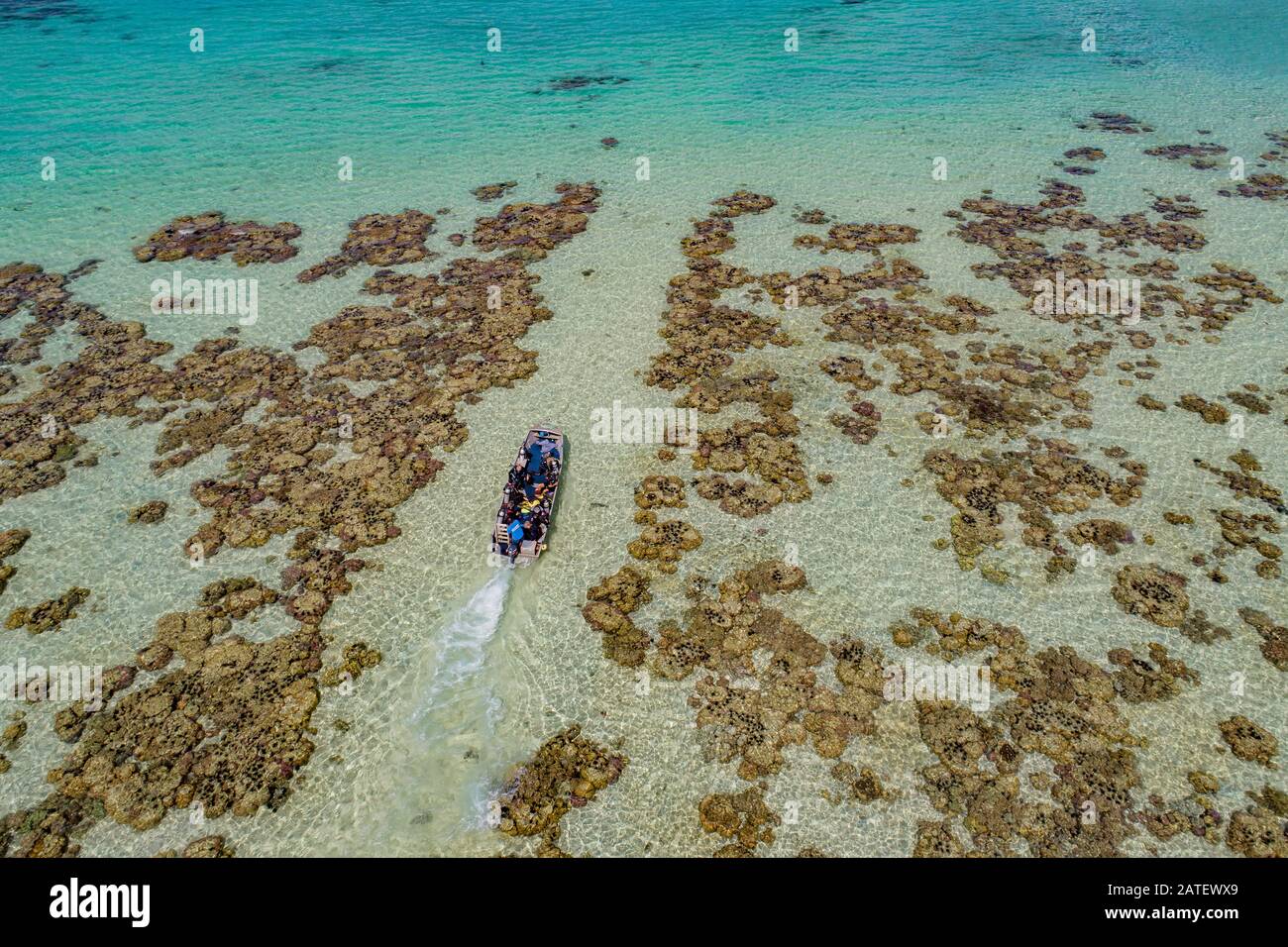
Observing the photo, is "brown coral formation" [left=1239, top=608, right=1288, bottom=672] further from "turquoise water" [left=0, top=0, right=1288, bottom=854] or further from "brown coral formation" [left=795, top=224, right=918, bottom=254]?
"brown coral formation" [left=795, top=224, right=918, bottom=254]

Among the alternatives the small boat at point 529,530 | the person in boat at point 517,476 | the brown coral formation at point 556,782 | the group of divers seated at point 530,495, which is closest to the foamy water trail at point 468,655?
the small boat at point 529,530

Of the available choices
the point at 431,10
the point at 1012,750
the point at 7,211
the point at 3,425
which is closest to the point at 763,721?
the point at 1012,750

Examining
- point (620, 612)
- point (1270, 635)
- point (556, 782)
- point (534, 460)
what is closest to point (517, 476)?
point (534, 460)

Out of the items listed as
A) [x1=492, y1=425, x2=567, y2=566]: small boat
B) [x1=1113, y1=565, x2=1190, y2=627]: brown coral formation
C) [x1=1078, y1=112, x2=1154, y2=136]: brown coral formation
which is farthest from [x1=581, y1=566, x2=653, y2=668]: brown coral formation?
[x1=1078, y1=112, x2=1154, y2=136]: brown coral formation

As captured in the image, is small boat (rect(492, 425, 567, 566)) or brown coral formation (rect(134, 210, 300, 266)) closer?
small boat (rect(492, 425, 567, 566))

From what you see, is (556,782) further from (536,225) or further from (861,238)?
(861,238)

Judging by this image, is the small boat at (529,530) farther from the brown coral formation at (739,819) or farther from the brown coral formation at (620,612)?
the brown coral formation at (739,819)

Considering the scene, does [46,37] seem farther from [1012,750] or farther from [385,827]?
[1012,750]
